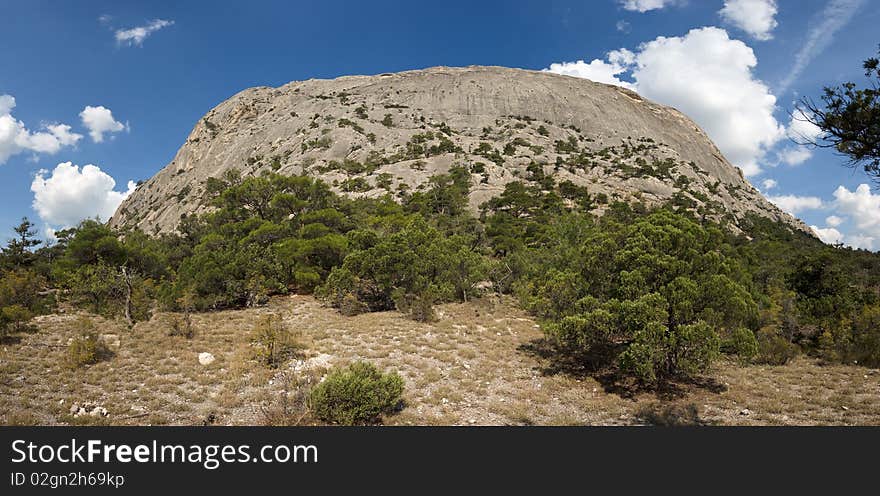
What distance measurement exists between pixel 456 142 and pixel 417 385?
66.4 m

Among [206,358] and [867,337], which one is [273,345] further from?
[867,337]

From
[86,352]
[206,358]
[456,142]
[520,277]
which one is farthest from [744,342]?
[456,142]

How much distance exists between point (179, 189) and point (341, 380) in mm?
89879

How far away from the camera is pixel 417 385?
9.65 m

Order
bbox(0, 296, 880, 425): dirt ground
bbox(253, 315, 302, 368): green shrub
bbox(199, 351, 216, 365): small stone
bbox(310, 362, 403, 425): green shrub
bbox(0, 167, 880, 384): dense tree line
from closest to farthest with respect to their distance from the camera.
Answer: bbox(310, 362, 403, 425): green shrub
bbox(0, 296, 880, 425): dirt ground
bbox(0, 167, 880, 384): dense tree line
bbox(199, 351, 216, 365): small stone
bbox(253, 315, 302, 368): green shrub

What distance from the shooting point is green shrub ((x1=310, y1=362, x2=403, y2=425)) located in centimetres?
739

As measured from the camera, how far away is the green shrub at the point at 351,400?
739 centimetres

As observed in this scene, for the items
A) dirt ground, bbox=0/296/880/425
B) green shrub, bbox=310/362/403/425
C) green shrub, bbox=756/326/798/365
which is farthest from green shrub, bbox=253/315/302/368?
green shrub, bbox=756/326/798/365

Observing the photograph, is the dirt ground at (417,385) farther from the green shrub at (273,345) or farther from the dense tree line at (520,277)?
the dense tree line at (520,277)

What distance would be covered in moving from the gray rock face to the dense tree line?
20.3 meters

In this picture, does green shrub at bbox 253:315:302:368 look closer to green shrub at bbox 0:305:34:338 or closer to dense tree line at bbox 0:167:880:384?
dense tree line at bbox 0:167:880:384

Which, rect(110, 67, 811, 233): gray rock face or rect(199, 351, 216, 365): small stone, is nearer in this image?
rect(199, 351, 216, 365): small stone

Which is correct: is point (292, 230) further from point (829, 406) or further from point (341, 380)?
point (829, 406)

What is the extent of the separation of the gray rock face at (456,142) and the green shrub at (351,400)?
40.6 m
